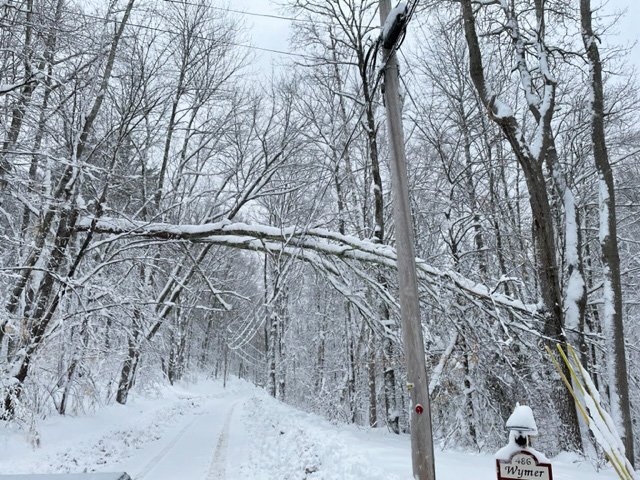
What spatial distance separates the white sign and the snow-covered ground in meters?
2.04

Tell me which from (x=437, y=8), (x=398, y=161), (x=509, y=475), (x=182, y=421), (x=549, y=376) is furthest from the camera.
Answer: (x=182, y=421)

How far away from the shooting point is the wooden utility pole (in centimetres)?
367

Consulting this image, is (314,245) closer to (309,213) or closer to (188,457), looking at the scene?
(309,213)

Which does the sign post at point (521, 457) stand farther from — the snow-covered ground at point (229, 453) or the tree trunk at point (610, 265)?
the tree trunk at point (610, 265)

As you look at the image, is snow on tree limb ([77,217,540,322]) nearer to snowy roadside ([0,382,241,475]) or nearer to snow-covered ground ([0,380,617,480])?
snow-covered ground ([0,380,617,480])

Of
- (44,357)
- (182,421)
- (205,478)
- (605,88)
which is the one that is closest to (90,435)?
(44,357)

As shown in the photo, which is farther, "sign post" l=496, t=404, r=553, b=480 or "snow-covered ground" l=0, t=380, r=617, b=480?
"snow-covered ground" l=0, t=380, r=617, b=480

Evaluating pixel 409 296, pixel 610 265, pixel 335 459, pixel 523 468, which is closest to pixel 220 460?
pixel 335 459

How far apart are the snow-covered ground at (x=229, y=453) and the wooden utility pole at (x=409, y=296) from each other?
1.09m

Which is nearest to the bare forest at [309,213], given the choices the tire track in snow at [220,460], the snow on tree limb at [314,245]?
the snow on tree limb at [314,245]

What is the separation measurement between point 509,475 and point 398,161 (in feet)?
9.62

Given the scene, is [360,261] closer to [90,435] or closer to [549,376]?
[549,376]

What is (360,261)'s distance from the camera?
6305 mm

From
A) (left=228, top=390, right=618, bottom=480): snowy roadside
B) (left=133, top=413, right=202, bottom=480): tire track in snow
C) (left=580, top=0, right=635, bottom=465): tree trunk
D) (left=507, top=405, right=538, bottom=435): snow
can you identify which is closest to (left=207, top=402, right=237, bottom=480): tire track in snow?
(left=228, top=390, right=618, bottom=480): snowy roadside
